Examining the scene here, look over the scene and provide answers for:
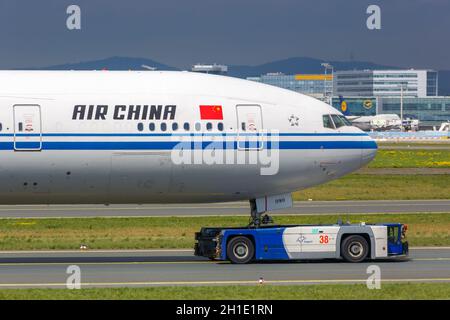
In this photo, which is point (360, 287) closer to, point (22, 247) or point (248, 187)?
point (248, 187)

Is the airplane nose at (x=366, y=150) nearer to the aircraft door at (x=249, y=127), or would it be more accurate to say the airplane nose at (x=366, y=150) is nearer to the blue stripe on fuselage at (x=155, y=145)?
the blue stripe on fuselage at (x=155, y=145)

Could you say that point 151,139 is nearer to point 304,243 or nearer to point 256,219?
point 256,219

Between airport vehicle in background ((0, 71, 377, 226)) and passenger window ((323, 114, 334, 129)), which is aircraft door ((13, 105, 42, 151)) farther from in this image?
passenger window ((323, 114, 334, 129))

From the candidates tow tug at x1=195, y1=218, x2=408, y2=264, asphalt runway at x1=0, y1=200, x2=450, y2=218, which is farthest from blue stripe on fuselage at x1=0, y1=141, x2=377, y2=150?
asphalt runway at x1=0, y1=200, x2=450, y2=218

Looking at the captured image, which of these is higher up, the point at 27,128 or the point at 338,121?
the point at 338,121

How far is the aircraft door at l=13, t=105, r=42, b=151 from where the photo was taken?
33688 mm

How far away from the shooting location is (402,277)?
3089 cm

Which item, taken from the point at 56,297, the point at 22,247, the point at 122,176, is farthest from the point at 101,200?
the point at 56,297

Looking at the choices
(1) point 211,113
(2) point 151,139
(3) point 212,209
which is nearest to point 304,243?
(1) point 211,113

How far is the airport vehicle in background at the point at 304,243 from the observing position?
34.4 m

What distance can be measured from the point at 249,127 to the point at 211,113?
1417mm

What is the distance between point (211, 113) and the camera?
114 ft

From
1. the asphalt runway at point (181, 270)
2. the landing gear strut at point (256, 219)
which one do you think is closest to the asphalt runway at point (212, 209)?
the asphalt runway at point (181, 270)

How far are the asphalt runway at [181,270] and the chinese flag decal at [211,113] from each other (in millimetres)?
5039
